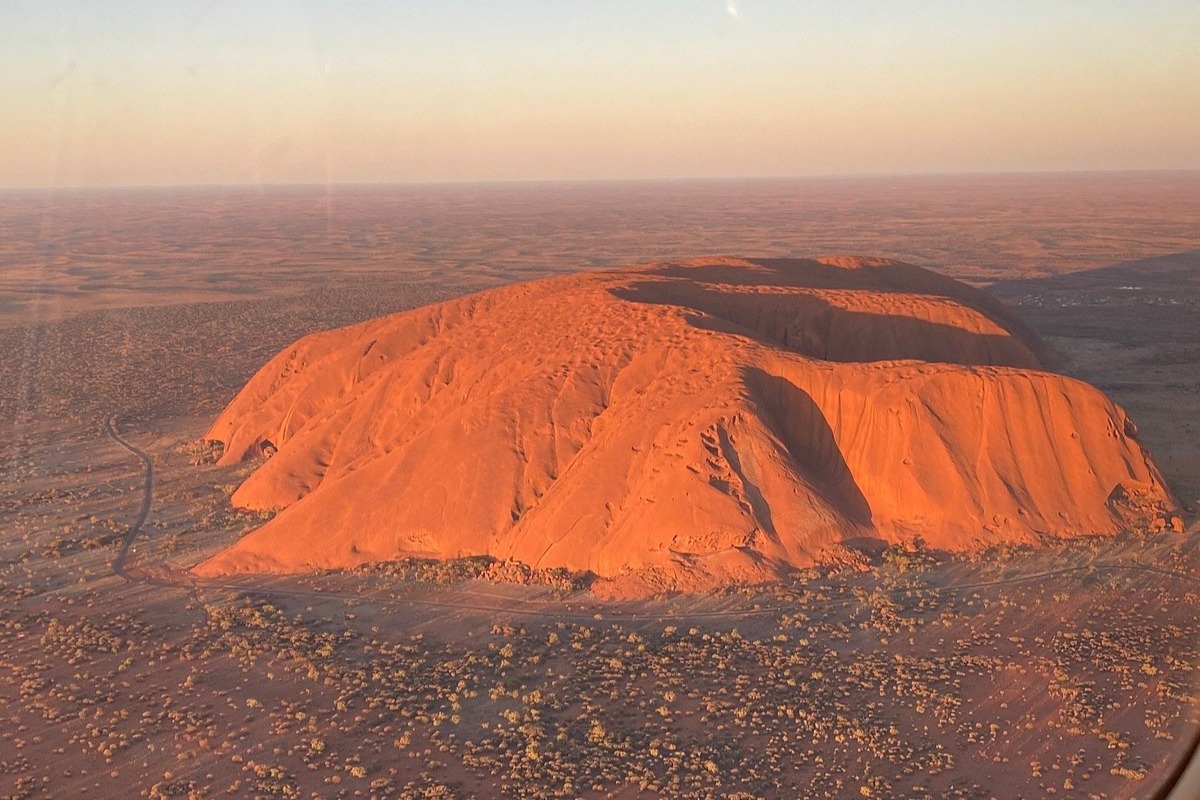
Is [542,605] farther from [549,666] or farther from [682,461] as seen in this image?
[682,461]

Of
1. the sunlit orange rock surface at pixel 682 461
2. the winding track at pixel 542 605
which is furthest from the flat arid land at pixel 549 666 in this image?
the sunlit orange rock surface at pixel 682 461

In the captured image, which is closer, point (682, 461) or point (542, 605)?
point (542, 605)

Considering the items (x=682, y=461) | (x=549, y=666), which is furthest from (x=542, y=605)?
(x=682, y=461)

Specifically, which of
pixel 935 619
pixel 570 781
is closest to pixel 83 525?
pixel 570 781

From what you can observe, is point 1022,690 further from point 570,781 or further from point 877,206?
point 877,206

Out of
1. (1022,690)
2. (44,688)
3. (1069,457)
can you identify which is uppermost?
(1069,457)

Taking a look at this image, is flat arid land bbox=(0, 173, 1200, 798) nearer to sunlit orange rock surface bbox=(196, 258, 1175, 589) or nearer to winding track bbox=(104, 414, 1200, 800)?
winding track bbox=(104, 414, 1200, 800)

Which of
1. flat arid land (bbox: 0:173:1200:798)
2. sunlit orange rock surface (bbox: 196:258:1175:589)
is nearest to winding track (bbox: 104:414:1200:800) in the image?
flat arid land (bbox: 0:173:1200:798)

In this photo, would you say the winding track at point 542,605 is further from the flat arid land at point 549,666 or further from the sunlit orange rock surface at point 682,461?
the sunlit orange rock surface at point 682,461
